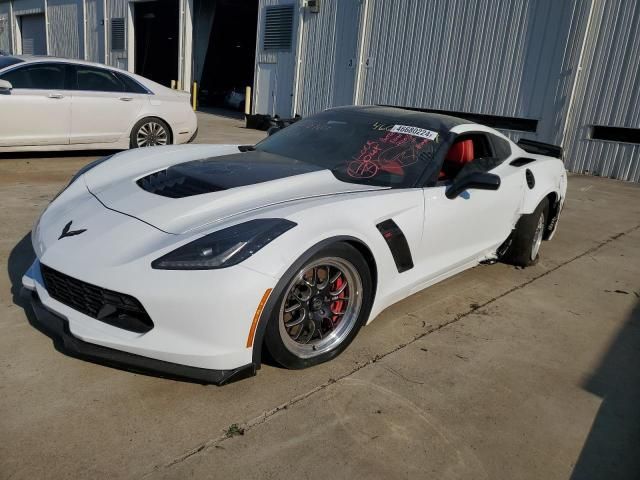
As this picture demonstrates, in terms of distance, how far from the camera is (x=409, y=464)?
2.04 meters

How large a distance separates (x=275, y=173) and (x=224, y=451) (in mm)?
1587

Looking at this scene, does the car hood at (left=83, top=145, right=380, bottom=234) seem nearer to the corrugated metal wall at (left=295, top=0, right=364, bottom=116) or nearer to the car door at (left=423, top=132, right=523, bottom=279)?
the car door at (left=423, top=132, right=523, bottom=279)

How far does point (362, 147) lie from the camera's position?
3.40 m

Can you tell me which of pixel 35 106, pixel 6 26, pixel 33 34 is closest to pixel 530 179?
pixel 35 106

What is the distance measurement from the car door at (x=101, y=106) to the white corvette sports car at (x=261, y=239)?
399 cm

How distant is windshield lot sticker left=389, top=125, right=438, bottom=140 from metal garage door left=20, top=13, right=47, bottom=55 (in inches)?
1159

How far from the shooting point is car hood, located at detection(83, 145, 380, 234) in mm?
2547

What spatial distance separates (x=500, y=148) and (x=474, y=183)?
1167 millimetres

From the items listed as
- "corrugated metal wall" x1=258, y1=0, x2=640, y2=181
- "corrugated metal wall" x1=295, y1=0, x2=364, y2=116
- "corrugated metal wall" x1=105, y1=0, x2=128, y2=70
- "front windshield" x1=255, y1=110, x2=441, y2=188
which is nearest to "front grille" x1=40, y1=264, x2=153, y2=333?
"front windshield" x1=255, y1=110, x2=441, y2=188

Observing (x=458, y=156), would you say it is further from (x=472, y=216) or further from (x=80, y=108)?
(x=80, y=108)

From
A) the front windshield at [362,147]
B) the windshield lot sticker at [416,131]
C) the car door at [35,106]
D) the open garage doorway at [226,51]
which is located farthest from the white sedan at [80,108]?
the open garage doorway at [226,51]

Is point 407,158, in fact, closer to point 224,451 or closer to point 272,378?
point 272,378

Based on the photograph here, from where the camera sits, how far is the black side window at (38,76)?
6621mm

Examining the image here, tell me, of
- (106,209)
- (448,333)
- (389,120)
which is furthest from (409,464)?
(389,120)
